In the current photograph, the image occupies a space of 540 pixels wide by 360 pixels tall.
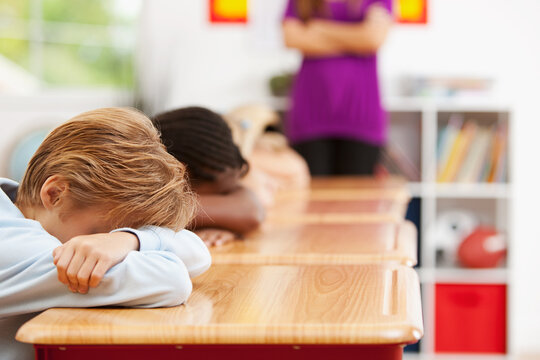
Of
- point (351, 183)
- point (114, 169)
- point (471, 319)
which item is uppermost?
point (114, 169)

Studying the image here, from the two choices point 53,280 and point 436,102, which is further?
point 436,102

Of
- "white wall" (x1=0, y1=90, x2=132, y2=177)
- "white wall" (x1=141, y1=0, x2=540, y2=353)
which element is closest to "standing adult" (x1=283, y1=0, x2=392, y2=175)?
"white wall" (x1=141, y1=0, x2=540, y2=353)

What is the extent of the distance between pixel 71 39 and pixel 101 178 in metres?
3.66

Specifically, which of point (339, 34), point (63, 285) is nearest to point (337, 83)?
point (339, 34)

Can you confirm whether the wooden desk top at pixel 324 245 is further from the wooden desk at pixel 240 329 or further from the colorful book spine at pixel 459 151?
the colorful book spine at pixel 459 151

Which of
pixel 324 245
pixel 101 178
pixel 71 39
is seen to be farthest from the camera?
pixel 71 39

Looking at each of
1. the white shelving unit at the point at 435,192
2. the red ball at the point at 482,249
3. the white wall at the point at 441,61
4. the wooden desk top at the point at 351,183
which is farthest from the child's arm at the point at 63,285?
the white wall at the point at 441,61

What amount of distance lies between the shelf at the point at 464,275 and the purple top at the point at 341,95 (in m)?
0.77

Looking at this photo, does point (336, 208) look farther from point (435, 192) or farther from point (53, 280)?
point (435, 192)

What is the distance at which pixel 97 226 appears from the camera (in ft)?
3.12

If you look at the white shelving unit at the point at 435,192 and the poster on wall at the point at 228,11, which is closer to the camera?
the white shelving unit at the point at 435,192

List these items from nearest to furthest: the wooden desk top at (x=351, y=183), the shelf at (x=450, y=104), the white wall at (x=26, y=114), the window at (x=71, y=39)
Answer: the wooden desk top at (x=351, y=183) → the shelf at (x=450, y=104) → the white wall at (x=26, y=114) → the window at (x=71, y=39)

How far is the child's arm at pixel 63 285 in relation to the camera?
83cm

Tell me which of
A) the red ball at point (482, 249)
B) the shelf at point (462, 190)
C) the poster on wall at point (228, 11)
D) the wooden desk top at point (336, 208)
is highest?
the poster on wall at point (228, 11)
